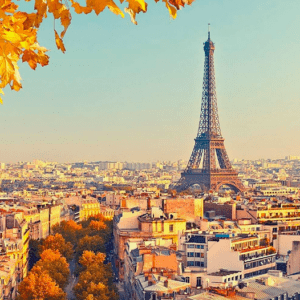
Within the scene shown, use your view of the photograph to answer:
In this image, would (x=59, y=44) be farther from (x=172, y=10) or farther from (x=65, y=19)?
(x=172, y=10)

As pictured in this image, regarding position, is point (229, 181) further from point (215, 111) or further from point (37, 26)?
point (37, 26)

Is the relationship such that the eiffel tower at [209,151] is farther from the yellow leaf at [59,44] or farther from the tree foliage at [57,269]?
the yellow leaf at [59,44]

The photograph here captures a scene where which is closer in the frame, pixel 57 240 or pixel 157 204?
pixel 57 240

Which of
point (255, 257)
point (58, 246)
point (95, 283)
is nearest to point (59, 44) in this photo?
point (95, 283)

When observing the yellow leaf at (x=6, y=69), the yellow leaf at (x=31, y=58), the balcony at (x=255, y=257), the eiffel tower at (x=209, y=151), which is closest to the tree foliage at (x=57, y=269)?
the balcony at (x=255, y=257)

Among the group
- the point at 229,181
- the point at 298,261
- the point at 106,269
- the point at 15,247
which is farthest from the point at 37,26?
the point at 229,181

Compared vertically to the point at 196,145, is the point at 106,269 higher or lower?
lower
